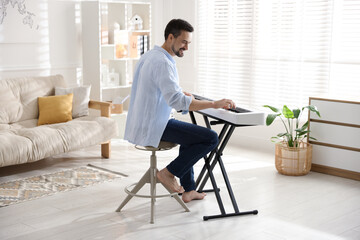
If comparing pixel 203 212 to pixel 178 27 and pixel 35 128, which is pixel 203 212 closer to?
pixel 178 27

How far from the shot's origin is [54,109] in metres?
5.03

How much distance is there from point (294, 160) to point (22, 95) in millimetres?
2677

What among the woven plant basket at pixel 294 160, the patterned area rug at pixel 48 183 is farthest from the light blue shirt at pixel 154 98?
the woven plant basket at pixel 294 160

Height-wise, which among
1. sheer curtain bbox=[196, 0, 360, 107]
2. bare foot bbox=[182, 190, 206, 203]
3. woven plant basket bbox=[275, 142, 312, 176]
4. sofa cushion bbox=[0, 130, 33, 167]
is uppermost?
sheer curtain bbox=[196, 0, 360, 107]

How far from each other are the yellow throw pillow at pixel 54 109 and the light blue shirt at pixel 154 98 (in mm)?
1809

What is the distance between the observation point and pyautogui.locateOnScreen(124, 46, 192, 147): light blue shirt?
10.5 feet

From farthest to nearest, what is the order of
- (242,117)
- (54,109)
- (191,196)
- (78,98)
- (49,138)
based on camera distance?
(78,98)
(54,109)
(49,138)
(191,196)
(242,117)

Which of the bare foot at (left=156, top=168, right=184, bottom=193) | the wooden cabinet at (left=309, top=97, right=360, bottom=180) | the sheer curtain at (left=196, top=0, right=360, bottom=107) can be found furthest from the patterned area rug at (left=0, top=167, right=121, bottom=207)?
the sheer curtain at (left=196, top=0, right=360, bottom=107)

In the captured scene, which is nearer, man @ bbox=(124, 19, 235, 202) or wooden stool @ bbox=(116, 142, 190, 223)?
man @ bbox=(124, 19, 235, 202)

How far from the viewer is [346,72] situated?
4.82 meters

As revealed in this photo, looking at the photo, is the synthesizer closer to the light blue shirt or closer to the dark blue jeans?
the dark blue jeans

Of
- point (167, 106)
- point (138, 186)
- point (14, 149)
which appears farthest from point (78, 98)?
point (167, 106)

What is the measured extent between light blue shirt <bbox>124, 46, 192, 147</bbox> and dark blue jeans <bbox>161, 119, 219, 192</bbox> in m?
0.09

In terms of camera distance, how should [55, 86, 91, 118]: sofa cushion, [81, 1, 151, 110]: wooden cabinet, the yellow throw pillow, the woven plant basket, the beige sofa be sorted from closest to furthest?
the beige sofa
the woven plant basket
the yellow throw pillow
[55, 86, 91, 118]: sofa cushion
[81, 1, 151, 110]: wooden cabinet
